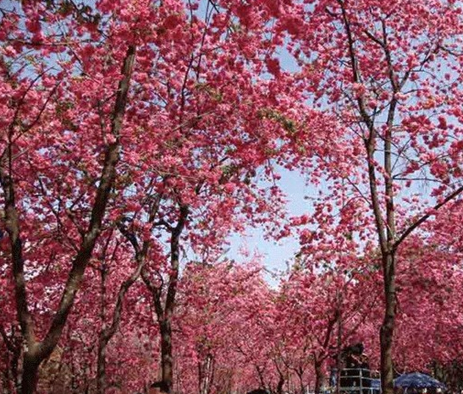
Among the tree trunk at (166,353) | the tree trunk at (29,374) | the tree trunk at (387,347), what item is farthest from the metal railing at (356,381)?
the tree trunk at (29,374)

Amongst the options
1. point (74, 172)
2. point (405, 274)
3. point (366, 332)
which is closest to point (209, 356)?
point (366, 332)

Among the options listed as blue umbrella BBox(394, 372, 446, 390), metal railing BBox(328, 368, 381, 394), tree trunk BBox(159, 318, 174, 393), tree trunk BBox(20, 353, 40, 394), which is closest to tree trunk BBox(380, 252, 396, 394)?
tree trunk BBox(159, 318, 174, 393)

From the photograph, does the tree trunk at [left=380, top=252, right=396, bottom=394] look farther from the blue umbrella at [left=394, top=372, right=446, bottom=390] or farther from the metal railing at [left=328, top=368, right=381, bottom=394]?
the metal railing at [left=328, top=368, right=381, bottom=394]

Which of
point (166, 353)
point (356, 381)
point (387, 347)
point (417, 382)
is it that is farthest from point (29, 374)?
point (356, 381)

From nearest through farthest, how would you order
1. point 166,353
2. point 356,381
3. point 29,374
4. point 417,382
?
point 29,374 → point 166,353 → point 417,382 → point 356,381

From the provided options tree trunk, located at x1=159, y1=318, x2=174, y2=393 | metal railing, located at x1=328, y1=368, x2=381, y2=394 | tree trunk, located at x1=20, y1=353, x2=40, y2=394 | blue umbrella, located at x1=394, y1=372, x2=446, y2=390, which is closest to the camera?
tree trunk, located at x1=20, y1=353, x2=40, y2=394

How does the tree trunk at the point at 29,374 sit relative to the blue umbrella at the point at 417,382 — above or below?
below

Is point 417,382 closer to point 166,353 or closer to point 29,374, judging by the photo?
point 166,353

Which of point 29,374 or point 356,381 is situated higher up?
point 356,381

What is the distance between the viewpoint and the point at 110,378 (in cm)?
3042

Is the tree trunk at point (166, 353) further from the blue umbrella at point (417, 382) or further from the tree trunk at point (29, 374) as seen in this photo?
the blue umbrella at point (417, 382)

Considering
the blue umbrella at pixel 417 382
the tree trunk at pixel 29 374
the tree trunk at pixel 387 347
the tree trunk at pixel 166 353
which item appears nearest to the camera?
the tree trunk at pixel 29 374

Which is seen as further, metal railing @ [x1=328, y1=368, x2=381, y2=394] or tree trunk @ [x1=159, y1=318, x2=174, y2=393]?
metal railing @ [x1=328, y1=368, x2=381, y2=394]

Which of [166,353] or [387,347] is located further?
[166,353]
